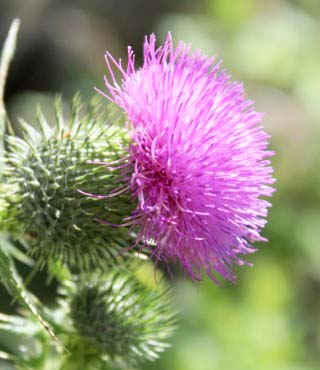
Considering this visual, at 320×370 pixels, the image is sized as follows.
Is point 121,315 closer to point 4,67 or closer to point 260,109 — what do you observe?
point 4,67

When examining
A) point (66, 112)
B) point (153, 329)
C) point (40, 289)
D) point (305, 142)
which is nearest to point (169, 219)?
point (153, 329)

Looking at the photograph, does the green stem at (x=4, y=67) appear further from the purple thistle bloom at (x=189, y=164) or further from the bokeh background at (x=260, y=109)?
the bokeh background at (x=260, y=109)

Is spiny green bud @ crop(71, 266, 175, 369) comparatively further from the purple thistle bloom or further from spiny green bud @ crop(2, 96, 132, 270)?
the purple thistle bloom

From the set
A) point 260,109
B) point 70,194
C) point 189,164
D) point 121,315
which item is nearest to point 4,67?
point 70,194

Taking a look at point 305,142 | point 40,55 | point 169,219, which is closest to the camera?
point 169,219

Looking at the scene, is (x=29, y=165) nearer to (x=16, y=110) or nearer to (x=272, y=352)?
(x=272, y=352)

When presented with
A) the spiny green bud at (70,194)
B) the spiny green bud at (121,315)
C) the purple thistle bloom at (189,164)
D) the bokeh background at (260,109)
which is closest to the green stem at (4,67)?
the spiny green bud at (70,194)

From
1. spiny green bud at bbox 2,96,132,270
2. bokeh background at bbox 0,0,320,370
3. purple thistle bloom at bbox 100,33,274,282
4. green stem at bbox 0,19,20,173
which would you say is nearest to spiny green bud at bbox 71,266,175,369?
spiny green bud at bbox 2,96,132,270
